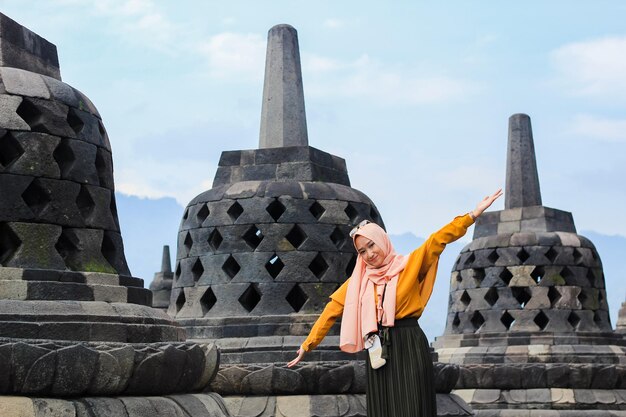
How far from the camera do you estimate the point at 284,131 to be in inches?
406

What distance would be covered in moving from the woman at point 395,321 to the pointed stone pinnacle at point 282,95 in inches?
165

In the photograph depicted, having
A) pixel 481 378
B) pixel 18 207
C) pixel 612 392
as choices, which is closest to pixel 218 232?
pixel 18 207

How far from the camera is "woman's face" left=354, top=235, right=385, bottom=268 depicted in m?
6.19

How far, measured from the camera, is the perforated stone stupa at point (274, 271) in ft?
28.1

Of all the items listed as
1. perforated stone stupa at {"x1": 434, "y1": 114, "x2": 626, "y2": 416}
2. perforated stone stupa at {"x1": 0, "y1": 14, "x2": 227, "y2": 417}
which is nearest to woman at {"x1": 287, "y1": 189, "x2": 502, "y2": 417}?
perforated stone stupa at {"x1": 0, "y1": 14, "x2": 227, "y2": 417}

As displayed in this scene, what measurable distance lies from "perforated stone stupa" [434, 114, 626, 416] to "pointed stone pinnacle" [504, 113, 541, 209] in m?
0.02

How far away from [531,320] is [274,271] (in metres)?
5.17

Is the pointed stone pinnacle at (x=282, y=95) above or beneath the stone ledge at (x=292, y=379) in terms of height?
above

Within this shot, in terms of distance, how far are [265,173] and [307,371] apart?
2065 mm

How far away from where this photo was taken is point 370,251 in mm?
6207

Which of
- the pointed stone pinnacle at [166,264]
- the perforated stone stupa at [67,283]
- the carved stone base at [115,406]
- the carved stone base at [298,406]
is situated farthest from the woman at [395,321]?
the pointed stone pinnacle at [166,264]

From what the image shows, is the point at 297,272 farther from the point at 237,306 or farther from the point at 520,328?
the point at 520,328

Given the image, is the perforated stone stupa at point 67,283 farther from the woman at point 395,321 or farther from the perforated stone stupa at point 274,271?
the perforated stone stupa at point 274,271

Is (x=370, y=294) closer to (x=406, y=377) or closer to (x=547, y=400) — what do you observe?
(x=406, y=377)
